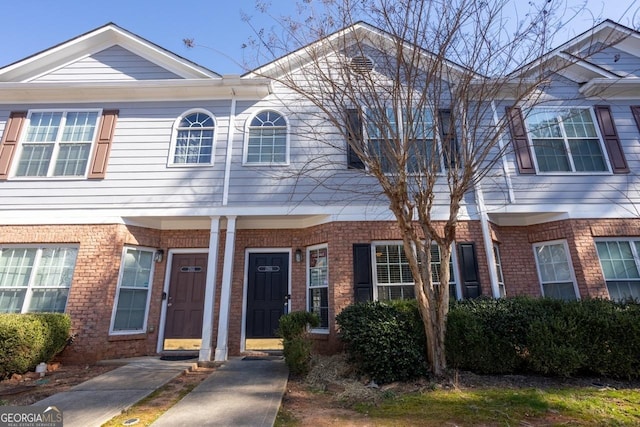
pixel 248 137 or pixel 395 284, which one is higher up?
pixel 248 137

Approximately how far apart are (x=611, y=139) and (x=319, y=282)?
7.25m

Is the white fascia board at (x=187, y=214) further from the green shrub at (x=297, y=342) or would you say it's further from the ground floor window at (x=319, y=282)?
the green shrub at (x=297, y=342)

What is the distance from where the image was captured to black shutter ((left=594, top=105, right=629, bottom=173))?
7.40 metres

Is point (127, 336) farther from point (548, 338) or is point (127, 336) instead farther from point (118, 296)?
point (548, 338)

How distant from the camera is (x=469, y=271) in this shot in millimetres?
6867

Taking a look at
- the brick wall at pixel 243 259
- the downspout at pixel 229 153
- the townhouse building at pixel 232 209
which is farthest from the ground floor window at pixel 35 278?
the downspout at pixel 229 153

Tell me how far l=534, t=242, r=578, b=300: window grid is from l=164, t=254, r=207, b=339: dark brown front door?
7.42 meters

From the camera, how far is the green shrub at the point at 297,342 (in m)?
5.34

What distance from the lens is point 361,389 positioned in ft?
15.4

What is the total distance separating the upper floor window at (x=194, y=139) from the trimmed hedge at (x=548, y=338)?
6.03 meters

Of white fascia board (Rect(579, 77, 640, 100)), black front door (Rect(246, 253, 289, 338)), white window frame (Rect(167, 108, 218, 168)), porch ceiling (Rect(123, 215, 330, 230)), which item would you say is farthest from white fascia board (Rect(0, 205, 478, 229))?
white fascia board (Rect(579, 77, 640, 100))

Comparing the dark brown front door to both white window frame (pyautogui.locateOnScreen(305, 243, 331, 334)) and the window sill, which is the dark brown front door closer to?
the window sill

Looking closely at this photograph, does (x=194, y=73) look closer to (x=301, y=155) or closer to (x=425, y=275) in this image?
(x=301, y=155)

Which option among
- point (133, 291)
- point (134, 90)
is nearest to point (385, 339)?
point (133, 291)
